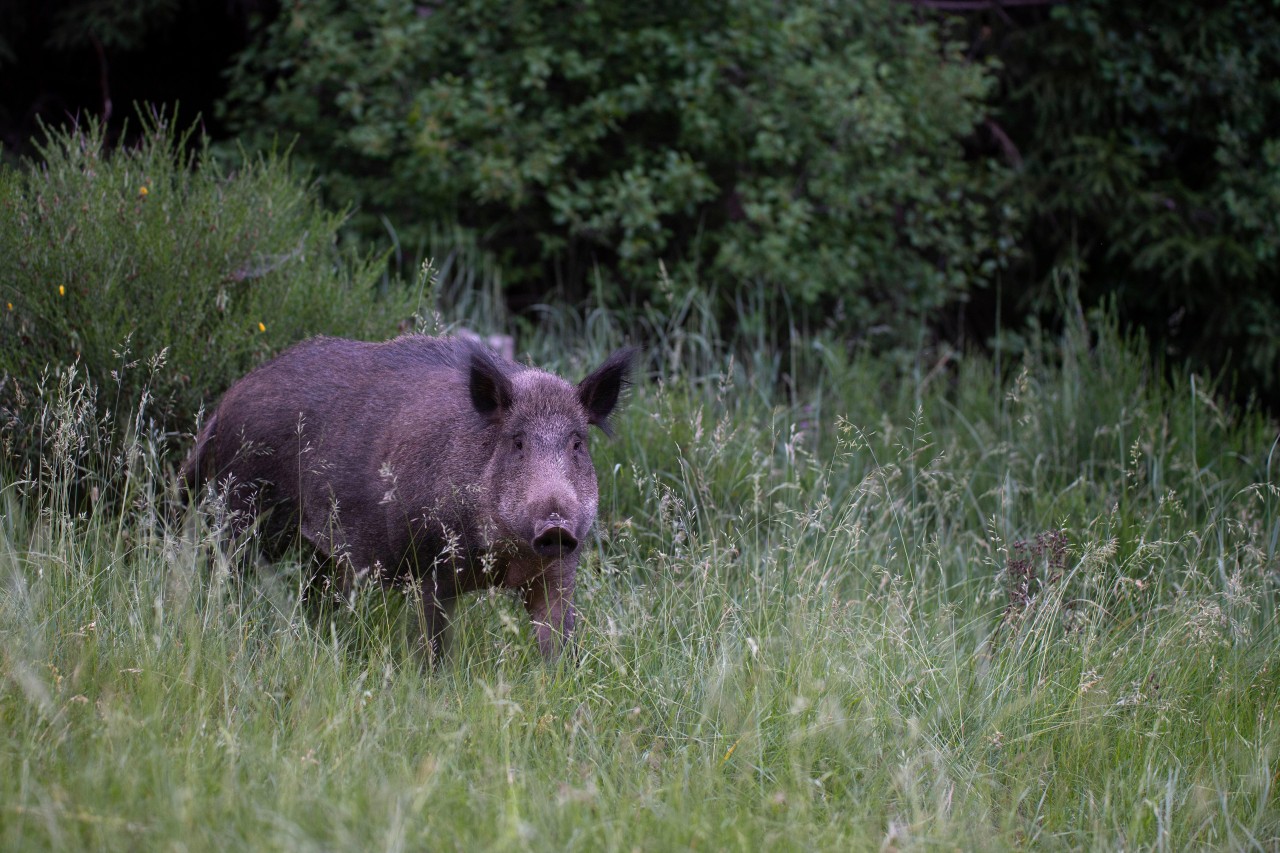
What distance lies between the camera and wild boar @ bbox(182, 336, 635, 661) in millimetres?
4012

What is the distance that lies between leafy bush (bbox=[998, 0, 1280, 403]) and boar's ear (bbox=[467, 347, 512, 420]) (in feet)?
20.1

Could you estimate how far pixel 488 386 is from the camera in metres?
4.18

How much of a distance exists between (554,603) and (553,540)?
486mm

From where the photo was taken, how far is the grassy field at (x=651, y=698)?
9.29ft

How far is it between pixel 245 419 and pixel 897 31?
6427 mm

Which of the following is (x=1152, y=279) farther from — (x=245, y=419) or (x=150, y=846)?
(x=150, y=846)

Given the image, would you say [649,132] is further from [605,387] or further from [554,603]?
[554,603]

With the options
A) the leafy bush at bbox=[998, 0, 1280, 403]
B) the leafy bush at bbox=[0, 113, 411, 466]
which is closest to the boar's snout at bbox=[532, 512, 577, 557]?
the leafy bush at bbox=[0, 113, 411, 466]

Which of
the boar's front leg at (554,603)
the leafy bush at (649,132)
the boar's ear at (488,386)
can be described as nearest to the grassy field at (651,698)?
the boar's front leg at (554,603)

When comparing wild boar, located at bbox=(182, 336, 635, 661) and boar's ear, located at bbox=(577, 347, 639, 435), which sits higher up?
boar's ear, located at bbox=(577, 347, 639, 435)

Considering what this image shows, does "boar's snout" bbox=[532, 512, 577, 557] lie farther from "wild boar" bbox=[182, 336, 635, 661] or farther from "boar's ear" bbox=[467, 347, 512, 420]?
"boar's ear" bbox=[467, 347, 512, 420]

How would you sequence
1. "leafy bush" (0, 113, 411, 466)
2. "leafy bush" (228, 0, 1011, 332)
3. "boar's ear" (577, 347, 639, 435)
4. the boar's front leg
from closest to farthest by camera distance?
the boar's front leg, "boar's ear" (577, 347, 639, 435), "leafy bush" (0, 113, 411, 466), "leafy bush" (228, 0, 1011, 332)

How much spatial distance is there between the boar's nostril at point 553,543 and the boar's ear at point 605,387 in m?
0.68

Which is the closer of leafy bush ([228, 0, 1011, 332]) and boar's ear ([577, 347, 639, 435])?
boar's ear ([577, 347, 639, 435])
